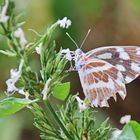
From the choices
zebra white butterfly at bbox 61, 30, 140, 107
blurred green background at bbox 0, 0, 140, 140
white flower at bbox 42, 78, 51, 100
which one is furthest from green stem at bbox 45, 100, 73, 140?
blurred green background at bbox 0, 0, 140, 140

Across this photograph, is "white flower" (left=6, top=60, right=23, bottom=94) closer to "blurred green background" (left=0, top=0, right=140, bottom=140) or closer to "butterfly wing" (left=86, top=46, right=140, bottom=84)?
"butterfly wing" (left=86, top=46, right=140, bottom=84)

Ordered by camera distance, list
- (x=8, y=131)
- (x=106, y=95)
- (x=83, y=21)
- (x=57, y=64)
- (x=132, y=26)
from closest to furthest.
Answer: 1. (x=57, y=64)
2. (x=106, y=95)
3. (x=8, y=131)
4. (x=83, y=21)
5. (x=132, y=26)

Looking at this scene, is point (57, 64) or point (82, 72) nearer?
point (57, 64)

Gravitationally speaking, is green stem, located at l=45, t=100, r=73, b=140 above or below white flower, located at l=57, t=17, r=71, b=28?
below

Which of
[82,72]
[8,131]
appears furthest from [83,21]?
[82,72]

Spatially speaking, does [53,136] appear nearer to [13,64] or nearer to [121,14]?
[13,64]

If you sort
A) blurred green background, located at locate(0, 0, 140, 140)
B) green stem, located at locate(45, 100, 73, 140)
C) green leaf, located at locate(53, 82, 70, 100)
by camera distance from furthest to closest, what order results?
1. blurred green background, located at locate(0, 0, 140, 140)
2. green leaf, located at locate(53, 82, 70, 100)
3. green stem, located at locate(45, 100, 73, 140)
